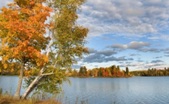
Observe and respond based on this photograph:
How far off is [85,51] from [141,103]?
2492 centimetres

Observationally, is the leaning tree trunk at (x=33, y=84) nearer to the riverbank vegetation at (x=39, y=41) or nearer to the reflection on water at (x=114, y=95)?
the riverbank vegetation at (x=39, y=41)

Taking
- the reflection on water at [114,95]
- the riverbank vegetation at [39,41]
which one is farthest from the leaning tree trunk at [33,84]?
the reflection on water at [114,95]

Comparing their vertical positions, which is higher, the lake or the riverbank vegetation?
the riverbank vegetation

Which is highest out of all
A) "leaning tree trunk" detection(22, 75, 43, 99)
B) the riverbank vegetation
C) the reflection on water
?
the riverbank vegetation

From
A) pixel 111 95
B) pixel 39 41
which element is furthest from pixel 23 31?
pixel 111 95

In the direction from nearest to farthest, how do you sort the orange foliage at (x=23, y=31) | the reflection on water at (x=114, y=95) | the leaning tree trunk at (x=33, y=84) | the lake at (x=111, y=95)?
the orange foliage at (x=23, y=31) < the leaning tree trunk at (x=33, y=84) < the lake at (x=111, y=95) < the reflection on water at (x=114, y=95)

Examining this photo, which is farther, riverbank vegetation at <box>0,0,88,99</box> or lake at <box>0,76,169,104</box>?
lake at <box>0,76,169,104</box>

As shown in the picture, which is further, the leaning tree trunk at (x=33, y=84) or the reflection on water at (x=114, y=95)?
the reflection on water at (x=114, y=95)

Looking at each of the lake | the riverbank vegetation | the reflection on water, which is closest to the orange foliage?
the riverbank vegetation

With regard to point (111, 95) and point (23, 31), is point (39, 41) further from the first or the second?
point (111, 95)

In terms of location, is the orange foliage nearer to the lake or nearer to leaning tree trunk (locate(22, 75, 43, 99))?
leaning tree trunk (locate(22, 75, 43, 99))

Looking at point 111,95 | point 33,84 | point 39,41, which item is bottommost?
point 111,95

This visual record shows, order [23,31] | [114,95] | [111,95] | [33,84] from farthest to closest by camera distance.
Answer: [114,95] → [111,95] → [33,84] → [23,31]

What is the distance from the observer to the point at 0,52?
23.5 m
